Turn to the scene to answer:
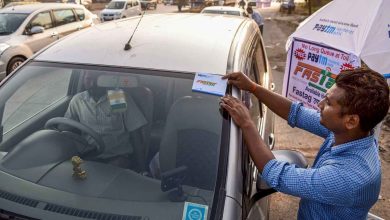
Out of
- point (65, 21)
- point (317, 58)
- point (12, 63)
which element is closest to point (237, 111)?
point (317, 58)

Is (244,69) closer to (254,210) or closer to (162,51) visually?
(162,51)

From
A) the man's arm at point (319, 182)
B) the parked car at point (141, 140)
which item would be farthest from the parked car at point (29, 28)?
the man's arm at point (319, 182)

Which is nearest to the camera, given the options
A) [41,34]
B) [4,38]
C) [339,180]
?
[339,180]

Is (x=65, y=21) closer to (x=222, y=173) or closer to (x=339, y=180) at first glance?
(x=222, y=173)

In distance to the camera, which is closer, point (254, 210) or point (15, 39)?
point (254, 210)

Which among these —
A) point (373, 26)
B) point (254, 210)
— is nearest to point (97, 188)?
point (254, 210)

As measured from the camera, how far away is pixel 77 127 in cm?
215

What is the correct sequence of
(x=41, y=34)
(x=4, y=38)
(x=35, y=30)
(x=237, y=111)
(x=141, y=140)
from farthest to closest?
(x=41, y=34)
(x=35, y=30)
(x=4, y=38)
(x=141, y=140)
(x=237, y=111)

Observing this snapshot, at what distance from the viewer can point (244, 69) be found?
7.04 ft

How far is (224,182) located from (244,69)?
2.62ft

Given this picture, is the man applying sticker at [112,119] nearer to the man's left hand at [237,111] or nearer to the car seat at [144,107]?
the car seat at [144,107]

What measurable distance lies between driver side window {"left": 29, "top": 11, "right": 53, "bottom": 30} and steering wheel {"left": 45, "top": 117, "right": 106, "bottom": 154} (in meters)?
6.79

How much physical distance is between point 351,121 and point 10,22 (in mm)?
8430

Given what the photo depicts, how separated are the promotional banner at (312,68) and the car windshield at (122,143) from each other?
141cm
